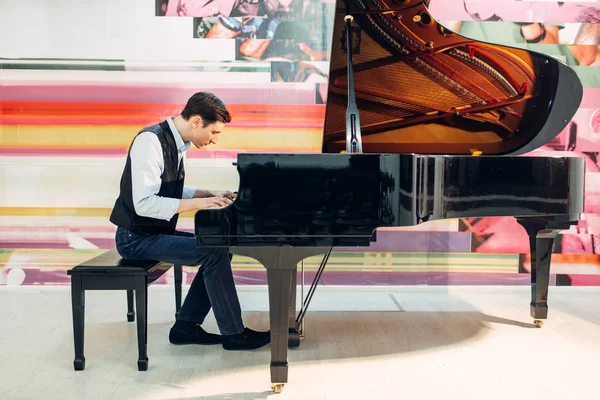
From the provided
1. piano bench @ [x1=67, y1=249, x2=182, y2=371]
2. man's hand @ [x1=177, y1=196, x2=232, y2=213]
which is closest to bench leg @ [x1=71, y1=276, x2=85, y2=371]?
piano bench @ [x1=67, y1=249, x2=182, y2=371]

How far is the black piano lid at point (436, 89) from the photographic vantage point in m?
2.92

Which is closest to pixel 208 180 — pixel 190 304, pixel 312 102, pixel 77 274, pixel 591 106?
pixel 312 102

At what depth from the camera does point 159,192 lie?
9.00ft

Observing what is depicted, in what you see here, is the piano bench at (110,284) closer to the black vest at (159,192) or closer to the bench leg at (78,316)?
the bench leg at (78,316)

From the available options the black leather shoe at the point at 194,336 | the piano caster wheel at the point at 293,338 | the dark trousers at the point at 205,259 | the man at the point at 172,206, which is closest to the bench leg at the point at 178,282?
the black leather shoe at the point at 194,336

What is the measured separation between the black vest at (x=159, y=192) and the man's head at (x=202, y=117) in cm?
8

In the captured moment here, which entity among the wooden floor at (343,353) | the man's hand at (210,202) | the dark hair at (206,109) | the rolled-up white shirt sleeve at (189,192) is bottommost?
the wooden floor at (343,353)

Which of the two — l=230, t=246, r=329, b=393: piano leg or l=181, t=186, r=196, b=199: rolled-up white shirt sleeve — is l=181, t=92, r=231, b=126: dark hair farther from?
l=230, t=246, r=329, b=393: piano leg

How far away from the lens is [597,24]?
422 cm

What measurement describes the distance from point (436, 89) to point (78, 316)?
202 centimetres

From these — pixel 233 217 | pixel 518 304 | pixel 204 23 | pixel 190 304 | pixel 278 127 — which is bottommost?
pixel 518 304

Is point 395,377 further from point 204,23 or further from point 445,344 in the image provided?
point 204,23

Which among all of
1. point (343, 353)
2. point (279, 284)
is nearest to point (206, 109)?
point (279, 284)

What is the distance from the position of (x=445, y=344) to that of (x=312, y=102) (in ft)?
6.26
